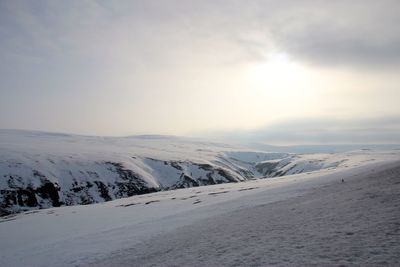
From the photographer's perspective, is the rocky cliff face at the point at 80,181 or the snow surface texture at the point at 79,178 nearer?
the rocky cliff face at the point at 80,181

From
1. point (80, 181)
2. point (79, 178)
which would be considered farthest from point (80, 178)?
point (80, 181)

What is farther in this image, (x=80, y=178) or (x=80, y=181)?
(x=80, y=178)

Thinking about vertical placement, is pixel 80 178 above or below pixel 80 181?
above

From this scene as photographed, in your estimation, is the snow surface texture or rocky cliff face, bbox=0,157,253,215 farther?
the snow surface texture

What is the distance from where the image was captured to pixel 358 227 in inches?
512

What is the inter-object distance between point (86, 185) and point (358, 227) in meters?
102

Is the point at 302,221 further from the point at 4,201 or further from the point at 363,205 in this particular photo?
the point at 4,201

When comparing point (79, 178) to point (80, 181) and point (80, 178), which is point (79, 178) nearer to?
point (80, 178)

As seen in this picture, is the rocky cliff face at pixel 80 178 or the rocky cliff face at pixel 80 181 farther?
the rocky cliff face at pixel 80 178

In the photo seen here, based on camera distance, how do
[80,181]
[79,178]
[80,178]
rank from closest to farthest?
[80,181], [79,178], [80,178]

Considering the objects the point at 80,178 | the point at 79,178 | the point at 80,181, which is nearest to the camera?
the point at 80,181

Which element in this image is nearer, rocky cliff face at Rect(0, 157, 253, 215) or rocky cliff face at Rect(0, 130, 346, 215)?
rocky cliff face at Rect(0, 157, 253, 215)

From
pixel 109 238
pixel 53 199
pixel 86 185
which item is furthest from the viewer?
pixel 86 185

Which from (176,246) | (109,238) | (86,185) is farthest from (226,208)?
(86,185)
